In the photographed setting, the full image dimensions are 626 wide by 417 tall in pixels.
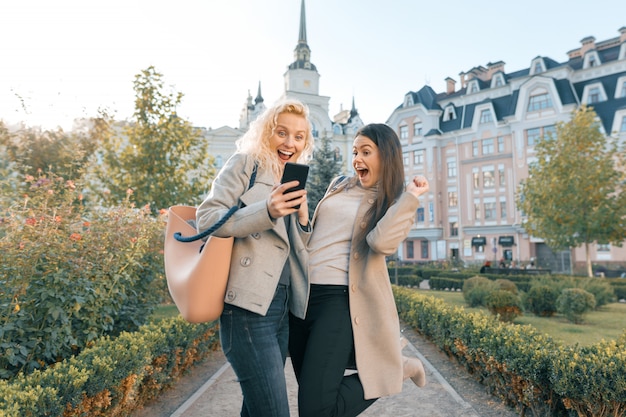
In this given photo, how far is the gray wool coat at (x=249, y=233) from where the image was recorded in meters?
1.91

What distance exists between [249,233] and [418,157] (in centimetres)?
4427

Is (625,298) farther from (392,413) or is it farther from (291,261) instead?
(291,261)

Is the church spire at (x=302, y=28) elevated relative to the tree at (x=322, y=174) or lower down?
elevated

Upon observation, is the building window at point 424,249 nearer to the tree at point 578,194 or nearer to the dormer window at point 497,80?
the dormer window at point 497,80

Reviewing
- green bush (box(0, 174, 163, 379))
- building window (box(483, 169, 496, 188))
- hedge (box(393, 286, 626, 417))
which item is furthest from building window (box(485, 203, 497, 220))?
green bush (box(0, 174, 163, 379))

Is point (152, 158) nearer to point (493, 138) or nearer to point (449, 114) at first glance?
point (493, 138)

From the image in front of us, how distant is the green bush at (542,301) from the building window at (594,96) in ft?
98.7

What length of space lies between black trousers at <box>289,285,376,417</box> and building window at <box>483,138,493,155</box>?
4117cm

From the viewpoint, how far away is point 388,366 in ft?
8.26

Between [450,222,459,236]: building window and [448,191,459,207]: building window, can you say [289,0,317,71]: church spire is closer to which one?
[448,191,459,207]: building window

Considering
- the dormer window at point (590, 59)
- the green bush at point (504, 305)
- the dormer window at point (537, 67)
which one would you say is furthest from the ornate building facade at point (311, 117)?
the green bush at point (504, 305)

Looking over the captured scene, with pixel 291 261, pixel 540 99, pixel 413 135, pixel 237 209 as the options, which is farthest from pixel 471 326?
pixel 413 135

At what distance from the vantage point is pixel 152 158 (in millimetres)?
14930

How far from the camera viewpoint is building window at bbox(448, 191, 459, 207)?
4200 cm
